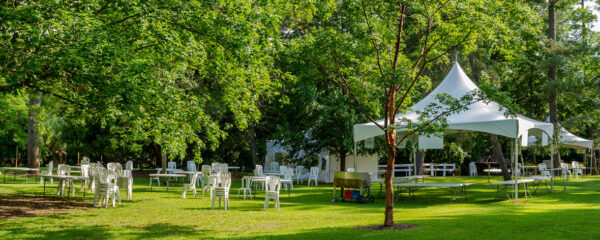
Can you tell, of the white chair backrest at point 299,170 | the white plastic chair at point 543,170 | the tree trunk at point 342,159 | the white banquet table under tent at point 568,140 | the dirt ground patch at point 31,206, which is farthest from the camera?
A: the white banquet table under tent at point 568,140

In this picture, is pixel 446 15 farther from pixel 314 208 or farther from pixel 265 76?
pixel 314 208

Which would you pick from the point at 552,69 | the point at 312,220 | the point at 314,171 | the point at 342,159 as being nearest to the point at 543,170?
the point at 552,69

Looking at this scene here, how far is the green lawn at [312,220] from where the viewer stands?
9133mm

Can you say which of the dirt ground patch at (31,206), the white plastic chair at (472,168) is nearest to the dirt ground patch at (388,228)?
the dirt ground patch at (31,206)

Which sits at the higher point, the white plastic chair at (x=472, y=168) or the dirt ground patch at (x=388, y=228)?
the white plastic chair at (x=472, y=168)

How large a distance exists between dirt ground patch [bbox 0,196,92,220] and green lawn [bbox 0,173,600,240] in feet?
2.13

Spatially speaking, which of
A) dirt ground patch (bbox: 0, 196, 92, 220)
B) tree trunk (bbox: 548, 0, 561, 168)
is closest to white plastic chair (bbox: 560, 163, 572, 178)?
tree trunk (bbox: 548, 0, 561, 168)

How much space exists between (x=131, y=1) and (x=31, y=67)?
258 centimetres

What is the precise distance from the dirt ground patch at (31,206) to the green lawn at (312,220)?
0.65m

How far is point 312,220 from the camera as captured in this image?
1130 cm

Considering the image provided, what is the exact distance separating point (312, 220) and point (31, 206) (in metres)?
7.16

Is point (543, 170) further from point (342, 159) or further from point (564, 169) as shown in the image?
point (342, 159)

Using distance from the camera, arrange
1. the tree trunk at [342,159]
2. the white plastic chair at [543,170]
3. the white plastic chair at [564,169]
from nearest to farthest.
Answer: the white plastic chair at [543,170] < the white plastic chair at [564,169] < the tree trunk at [342,159]

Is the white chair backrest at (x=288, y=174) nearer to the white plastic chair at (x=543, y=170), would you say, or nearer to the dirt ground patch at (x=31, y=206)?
the dirt ground patch at (x=31, y=206)
